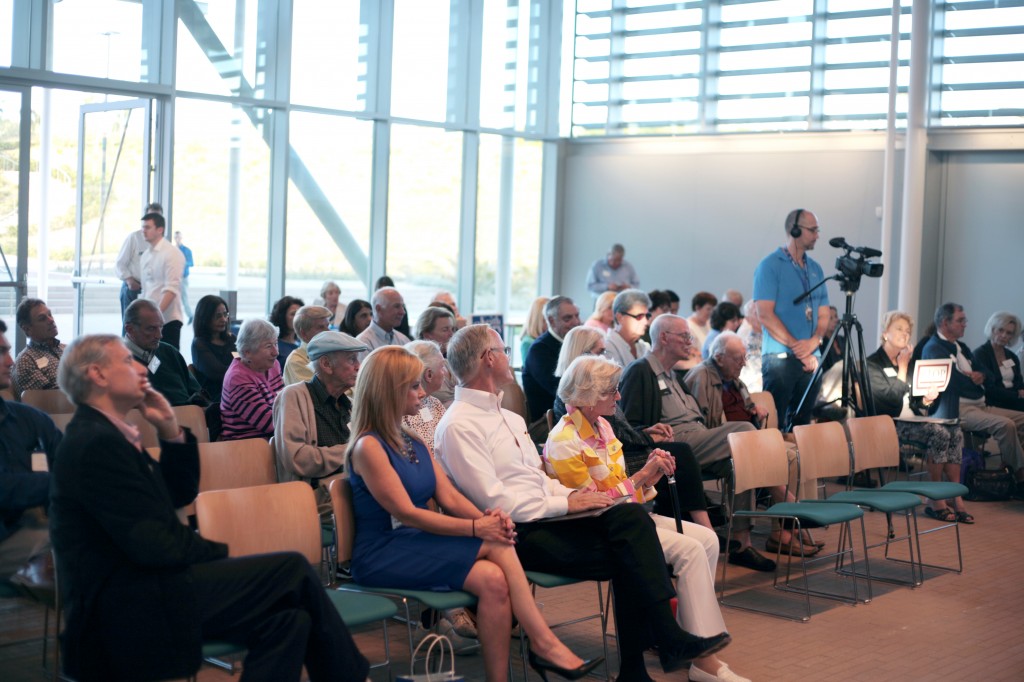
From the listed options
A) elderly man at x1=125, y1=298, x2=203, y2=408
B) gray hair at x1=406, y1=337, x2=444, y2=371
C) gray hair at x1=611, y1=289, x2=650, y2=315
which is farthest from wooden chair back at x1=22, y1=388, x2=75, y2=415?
gray hair at x1=611, y1=289, x2=650, y2=315

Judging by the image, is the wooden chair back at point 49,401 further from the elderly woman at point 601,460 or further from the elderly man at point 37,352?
the elderly woman at point 601,460

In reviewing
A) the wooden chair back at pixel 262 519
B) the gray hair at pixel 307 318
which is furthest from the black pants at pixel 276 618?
the gray hair at pixel 307 318

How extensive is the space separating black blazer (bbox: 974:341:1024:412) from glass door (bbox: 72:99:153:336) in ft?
23.0

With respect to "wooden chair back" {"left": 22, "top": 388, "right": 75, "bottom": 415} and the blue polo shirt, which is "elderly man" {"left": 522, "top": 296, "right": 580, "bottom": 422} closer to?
the blue polo shirt

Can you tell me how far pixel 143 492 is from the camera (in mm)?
2990

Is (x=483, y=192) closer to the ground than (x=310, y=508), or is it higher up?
higher up

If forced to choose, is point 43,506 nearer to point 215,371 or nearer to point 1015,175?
point 215,371

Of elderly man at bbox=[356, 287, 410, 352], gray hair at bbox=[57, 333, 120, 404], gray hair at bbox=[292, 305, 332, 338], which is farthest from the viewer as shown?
elderly man at bbox=[356, 287, 410, 352]

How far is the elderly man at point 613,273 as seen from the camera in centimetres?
1333

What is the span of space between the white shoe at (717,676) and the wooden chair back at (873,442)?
7.21 ft

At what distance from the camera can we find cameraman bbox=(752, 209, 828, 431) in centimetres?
754

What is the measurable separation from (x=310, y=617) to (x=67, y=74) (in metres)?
7.66

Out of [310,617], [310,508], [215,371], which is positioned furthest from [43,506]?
[215,371]

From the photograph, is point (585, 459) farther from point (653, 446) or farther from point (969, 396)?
point (969, 396)
